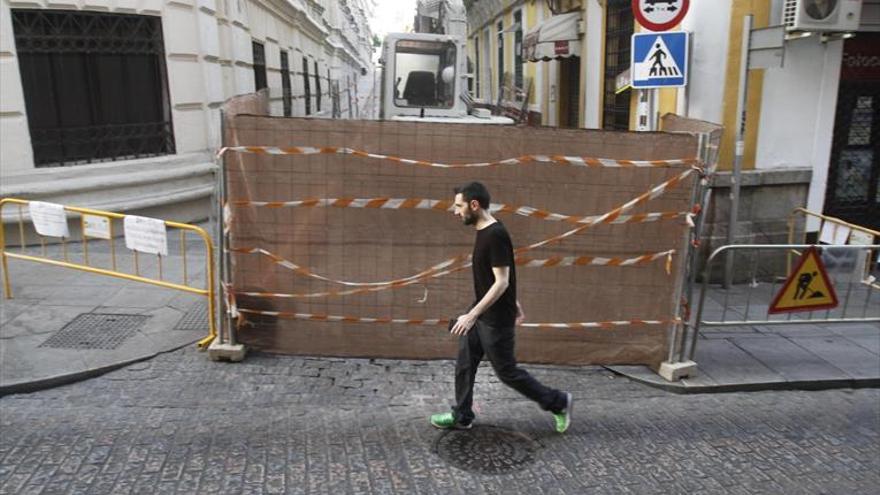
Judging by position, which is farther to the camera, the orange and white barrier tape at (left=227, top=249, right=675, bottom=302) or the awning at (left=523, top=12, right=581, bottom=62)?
the awning at (left=523, top=12, right=581, bottom=62)

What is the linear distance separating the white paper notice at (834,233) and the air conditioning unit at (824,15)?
2.27 m

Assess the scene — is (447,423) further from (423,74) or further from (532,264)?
(423,74)

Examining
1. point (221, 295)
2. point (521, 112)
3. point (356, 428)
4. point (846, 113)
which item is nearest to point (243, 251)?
point (221, 295)

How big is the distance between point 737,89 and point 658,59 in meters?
1.52

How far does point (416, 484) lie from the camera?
3.78 metres

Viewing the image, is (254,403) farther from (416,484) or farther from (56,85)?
(56,85)

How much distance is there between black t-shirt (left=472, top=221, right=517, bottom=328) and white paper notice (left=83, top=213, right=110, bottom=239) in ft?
13.2

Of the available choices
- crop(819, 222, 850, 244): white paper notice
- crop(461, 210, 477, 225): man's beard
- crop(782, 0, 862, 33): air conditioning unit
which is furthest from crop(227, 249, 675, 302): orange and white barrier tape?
crop(782, 0, 862, 33): air conditioning unit

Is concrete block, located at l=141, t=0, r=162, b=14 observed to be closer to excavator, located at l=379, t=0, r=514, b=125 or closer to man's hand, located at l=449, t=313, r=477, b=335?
excavator, located at l=379, t=0, r=514, b=125

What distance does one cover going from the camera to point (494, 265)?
403 centimetres

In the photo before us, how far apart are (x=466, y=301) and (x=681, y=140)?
2.15m

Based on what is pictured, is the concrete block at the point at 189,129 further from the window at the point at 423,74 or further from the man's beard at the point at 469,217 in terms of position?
the man's beard at the point at 469,217

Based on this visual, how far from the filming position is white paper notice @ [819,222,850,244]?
7.66m

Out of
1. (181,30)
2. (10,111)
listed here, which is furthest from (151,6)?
(10,111)
